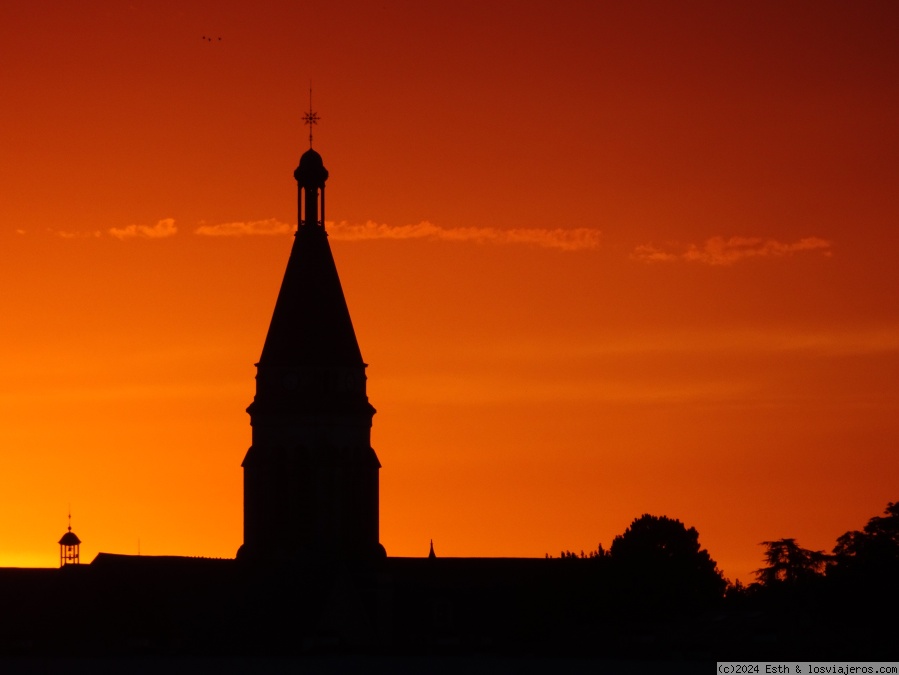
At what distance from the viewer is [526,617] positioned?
528ft

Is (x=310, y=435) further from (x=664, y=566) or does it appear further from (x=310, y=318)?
(x=664, y=566)

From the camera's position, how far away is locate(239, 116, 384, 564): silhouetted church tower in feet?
508

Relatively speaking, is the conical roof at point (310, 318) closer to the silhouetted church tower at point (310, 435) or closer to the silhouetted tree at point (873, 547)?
the silhouetted church tower at point (310, 435)

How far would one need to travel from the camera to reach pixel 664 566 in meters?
161

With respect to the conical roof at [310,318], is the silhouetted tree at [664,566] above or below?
below

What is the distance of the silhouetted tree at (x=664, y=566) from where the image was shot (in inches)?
6230

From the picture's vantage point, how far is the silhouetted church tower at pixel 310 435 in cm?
15475

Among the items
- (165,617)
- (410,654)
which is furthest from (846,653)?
(165,617)

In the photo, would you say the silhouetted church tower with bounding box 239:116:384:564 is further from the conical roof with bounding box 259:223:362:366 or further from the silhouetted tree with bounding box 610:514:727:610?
the silhouetted tree with bounding box 610:514:727:610

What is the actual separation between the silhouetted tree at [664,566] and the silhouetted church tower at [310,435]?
11.8 m

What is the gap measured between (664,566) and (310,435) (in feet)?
55.8

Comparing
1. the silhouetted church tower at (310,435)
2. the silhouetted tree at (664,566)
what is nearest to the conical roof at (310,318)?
the silhouetted church tower at (310,435)

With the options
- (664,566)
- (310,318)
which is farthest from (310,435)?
(664,566)

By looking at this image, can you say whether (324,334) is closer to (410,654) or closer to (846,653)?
(410,654)
